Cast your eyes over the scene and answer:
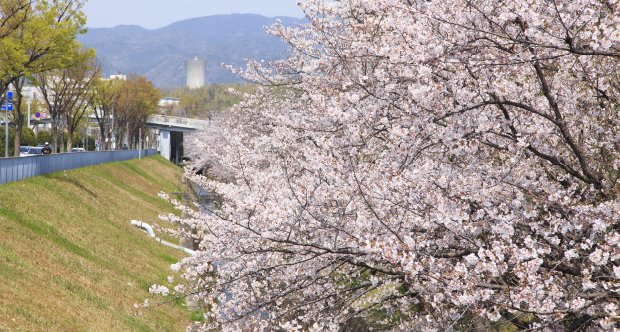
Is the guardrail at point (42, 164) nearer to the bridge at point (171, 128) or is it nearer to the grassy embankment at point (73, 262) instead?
the grassy embankment at point (73, 262)

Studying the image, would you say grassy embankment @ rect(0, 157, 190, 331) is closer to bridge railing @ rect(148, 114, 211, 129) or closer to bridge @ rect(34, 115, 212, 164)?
bridge @ rect(34, 115, 212, 164)

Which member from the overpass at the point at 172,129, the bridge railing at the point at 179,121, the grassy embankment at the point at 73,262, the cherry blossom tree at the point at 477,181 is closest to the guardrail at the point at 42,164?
the grassy embankment at the point at 73,262

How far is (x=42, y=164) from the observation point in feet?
118

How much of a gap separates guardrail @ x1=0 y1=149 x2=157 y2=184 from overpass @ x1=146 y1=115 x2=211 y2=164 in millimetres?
53988

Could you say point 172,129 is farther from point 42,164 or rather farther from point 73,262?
point 73,262

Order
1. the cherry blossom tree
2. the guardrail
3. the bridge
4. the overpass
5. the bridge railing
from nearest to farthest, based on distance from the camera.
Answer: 1. the cherry blossom tree
2. the guardrail
3. the bridge
4. the bridge railing
5. the overpass

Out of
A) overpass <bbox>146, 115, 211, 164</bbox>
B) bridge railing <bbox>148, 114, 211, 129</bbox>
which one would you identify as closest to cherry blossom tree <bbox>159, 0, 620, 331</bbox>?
overpass <bbox>146, 115, 211, 164</bbox>

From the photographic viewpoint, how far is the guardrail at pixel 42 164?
29.0 m

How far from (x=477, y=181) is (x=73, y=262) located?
17830 mm

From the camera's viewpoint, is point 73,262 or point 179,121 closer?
point 73,262

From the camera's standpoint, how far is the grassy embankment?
17.4 meters

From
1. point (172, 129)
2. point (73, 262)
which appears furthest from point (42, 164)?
point (172, 129)

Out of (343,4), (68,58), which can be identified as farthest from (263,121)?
(68,58)

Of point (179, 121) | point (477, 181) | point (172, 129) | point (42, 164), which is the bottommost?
point (42, 164)
